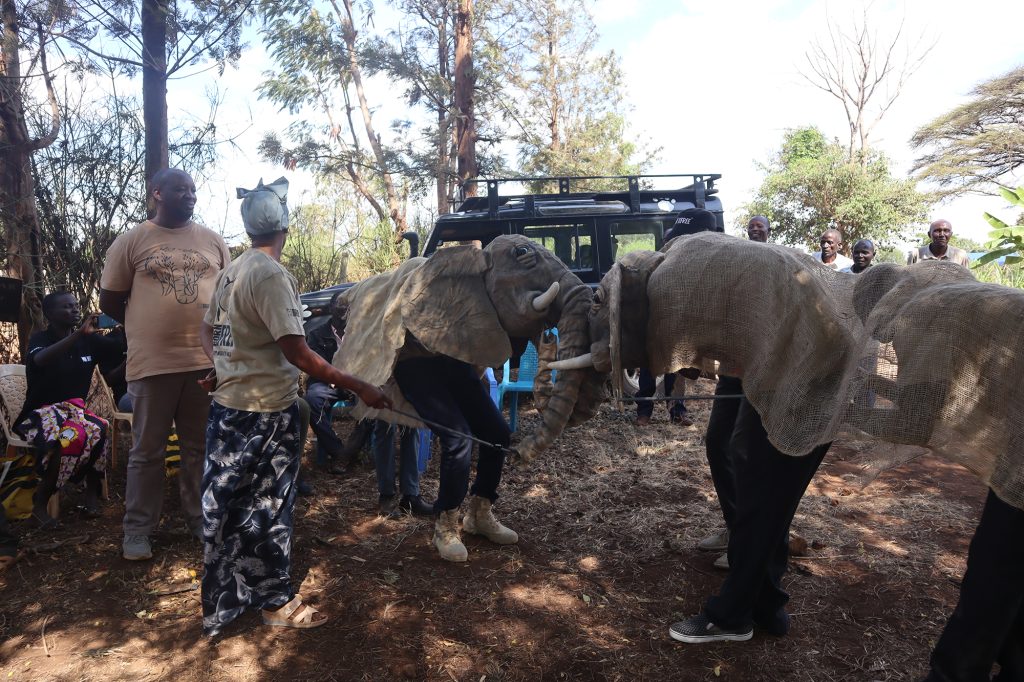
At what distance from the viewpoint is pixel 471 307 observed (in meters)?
3.50

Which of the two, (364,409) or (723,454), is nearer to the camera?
(723,454)

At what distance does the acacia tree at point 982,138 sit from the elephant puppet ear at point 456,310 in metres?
20.3

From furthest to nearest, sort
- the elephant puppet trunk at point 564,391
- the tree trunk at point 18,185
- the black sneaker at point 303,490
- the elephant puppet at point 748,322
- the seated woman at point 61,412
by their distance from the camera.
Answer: the tree trunk at point 18,185 < the black sneaker at point 303,490 < the seated woman at point 61,412 < the elephant puppet trunk at point 564,391 < the elephant puppet at point 748,322

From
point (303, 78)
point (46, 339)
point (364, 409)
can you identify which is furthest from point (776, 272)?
point (303, 78)

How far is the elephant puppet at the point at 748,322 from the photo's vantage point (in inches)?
94.7

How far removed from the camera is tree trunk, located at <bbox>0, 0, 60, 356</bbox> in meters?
5.24

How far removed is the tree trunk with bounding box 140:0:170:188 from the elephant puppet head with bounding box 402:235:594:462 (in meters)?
3.65

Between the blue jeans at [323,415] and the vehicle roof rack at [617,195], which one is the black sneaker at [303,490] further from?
the vehicle roof rack at [617,195]

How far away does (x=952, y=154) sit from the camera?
68.0 feet

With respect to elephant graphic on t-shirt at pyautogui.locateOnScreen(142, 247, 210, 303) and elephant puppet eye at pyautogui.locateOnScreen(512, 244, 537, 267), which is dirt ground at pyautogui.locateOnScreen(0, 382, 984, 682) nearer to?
elephant graphic on t-shirt at pyautogui.locateOnScreen(142, 247, 210, 303)

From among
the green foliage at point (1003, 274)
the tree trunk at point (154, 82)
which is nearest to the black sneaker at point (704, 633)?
the tree trunk at point (154, 82)

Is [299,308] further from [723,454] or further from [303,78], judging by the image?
[303,78]

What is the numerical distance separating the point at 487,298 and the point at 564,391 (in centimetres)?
75

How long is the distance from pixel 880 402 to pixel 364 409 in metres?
2.60
